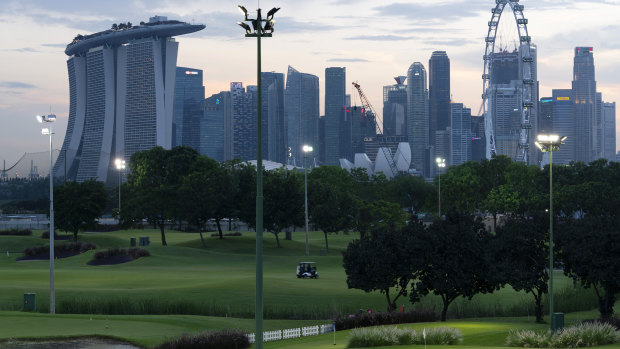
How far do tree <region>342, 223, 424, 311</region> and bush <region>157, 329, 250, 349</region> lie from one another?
1536 cm

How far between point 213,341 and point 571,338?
15253mm

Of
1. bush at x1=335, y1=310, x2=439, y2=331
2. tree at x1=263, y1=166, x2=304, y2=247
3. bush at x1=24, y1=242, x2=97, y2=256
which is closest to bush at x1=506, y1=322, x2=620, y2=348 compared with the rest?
bush at x1=335, y1=310, x2=439, y2=331

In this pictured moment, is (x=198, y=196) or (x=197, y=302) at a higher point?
(x=198, y=196)

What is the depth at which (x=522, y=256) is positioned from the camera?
161 feet

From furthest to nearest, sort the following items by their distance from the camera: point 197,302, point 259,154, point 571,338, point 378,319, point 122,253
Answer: point 122,253 → point 197,302 → point 378,319 → point 571,338 → point 259,154

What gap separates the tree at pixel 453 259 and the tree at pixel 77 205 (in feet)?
202

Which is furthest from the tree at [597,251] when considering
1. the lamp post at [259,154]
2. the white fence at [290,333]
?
the lamp post at [259,154]

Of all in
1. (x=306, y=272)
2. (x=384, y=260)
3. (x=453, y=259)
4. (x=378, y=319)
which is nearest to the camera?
(x=378, y=319)

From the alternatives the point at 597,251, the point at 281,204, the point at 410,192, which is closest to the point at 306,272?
the point at 597,251

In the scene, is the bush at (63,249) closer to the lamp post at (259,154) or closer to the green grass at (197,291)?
the green grass at (197,291)

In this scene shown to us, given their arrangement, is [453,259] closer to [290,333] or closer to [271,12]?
[290,333]

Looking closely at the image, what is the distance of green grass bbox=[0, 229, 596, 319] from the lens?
50.2 metres

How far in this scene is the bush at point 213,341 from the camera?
3312cm

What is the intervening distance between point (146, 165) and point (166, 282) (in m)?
44.3
